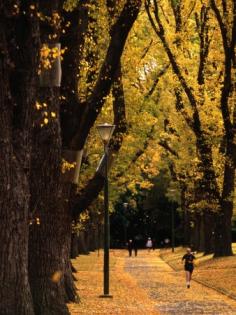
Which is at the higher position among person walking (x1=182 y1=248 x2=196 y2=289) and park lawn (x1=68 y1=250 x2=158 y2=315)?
person walking (x1=182 y1=248 x2=196 y2=289)

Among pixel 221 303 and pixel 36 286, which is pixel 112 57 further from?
pixel 221 303

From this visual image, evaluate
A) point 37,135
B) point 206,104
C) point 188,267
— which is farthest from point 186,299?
point 206,104

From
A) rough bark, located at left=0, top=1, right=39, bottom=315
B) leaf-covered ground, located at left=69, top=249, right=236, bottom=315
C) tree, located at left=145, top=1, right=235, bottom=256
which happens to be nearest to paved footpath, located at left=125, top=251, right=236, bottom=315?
leaf-covered ground, located at left=69, top=249, right=236, bottom=315

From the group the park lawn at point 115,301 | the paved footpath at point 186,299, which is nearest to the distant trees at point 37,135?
the park lawn at point 115,301

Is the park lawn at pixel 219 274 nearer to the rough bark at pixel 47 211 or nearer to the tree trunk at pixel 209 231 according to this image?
the tree trunk at pixel 209 231

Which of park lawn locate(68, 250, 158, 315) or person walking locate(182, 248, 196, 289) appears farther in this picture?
person walking locate(182, 248, 196, 289)

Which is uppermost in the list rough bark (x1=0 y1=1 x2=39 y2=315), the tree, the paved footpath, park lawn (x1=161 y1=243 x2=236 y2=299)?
the tree

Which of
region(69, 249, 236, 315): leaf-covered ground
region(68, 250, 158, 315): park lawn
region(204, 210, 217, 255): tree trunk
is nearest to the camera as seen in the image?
region(68, 250, 158, 315): park lawn

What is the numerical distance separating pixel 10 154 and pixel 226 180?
29.6 meters

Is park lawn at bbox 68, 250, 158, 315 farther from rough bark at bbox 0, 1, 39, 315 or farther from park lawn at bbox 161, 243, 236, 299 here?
rough bark at bbox 0, 1, 39, 315

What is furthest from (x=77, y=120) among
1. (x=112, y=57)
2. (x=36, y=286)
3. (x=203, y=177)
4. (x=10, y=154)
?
(x=203, y=177)

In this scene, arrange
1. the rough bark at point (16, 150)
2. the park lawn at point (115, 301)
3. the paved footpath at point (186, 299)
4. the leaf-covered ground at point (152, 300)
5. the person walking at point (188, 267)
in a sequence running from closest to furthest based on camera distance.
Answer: the rough bark at point (16, 150) → the park lawn at point (115, 301) → the leaf-covered ground at point (152, 300) → the paved footpath at point (186, 299) → the person walking at point (188, 267)

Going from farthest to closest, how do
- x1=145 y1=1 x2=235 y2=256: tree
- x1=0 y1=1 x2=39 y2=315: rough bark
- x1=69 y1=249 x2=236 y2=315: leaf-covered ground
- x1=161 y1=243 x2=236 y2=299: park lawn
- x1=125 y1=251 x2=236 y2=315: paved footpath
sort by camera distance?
x1=145 y1=1 x2=235 y2=256: tree
x1=161 y1=243 x2=236 y2=299: park lawn
x1=125 y1=251 x2=236 y2=315: paved footpath
x1=69 y1=249 x2=236 y2=315: leaf-covered ground
x1=0 y1=1 x2=39 y2=315: rough bark

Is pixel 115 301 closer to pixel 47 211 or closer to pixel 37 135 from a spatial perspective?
pixel 47 211
